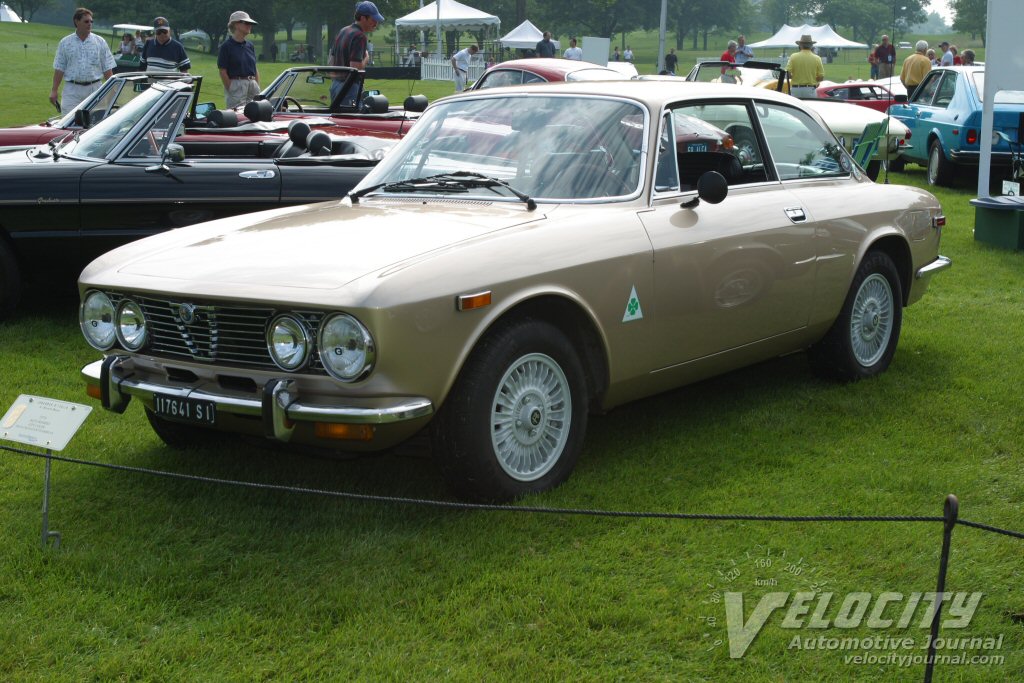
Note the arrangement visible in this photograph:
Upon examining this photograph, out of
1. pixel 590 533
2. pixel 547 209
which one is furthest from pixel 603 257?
pixel 590 533

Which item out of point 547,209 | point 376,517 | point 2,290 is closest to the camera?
point 376,517

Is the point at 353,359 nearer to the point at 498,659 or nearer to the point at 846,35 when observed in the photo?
the point at 498,659

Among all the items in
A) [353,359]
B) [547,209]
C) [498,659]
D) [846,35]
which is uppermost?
[846,35]

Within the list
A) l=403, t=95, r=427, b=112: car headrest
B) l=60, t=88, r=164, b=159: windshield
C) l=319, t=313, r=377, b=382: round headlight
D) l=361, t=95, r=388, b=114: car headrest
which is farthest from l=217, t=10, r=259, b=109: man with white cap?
l=319, t=313, r=377, b=382: round headlight

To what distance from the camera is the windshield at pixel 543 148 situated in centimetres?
536

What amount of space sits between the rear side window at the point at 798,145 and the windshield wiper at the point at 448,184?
1599 millimetres

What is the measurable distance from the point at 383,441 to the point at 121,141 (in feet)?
15.4

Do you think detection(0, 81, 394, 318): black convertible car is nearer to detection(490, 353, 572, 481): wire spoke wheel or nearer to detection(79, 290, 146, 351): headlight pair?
detection(79, 290, 146, 351): headlight pair

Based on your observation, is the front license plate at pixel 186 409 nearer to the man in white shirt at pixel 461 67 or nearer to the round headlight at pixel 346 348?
the round headlight at pixel 346 348

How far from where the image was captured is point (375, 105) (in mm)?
12344

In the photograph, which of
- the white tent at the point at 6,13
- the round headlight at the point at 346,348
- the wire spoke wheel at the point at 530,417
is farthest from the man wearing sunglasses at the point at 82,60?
the white tent at the point at 6,13

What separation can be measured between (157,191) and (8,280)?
Answer: 1.08 metres

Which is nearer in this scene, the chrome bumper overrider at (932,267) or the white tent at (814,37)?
the chrome bumper overrider at (932,267)

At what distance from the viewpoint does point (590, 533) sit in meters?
4.52
